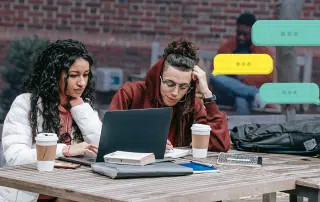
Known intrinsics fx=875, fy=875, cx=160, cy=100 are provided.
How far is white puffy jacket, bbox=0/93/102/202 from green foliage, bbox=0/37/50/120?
3.90m

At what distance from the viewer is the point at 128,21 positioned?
349 inches

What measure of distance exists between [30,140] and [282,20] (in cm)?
430

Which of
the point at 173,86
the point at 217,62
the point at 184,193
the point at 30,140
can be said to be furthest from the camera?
the point at 217,62

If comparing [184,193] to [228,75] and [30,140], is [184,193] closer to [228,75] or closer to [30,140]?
[30,140]

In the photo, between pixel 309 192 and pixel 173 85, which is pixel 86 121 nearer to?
pixel 173 85

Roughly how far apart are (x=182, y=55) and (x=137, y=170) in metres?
1.20

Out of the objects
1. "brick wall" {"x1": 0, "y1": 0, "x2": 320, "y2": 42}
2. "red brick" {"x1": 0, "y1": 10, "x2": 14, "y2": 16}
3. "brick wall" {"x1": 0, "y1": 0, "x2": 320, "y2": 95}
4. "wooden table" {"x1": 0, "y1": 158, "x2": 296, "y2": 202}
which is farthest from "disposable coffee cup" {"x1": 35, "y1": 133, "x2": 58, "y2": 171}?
"red brick" {"x1": 0, "y1": 10, "x2": 14, "y2": 16}

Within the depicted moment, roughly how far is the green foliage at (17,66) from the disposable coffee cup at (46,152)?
4.49 m

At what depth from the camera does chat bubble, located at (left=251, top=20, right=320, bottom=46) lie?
751cm

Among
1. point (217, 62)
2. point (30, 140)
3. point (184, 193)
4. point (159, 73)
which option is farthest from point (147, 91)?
point (217, 62)

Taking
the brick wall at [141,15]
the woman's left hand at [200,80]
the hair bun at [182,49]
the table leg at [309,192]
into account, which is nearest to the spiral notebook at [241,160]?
the table leg at [309,192]

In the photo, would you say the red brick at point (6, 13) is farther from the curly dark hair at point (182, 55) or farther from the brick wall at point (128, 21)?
the curly dark hair at point (182, 55)

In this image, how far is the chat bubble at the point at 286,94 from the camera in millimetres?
8109

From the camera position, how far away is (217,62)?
8484 millimetres
